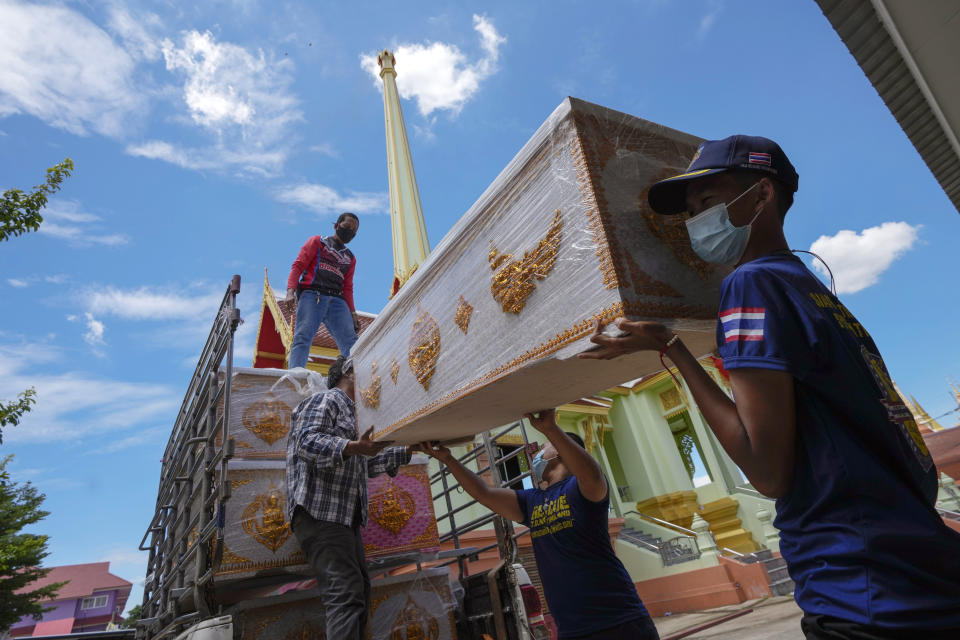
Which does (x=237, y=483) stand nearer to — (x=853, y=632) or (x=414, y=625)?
(x=414, y=625)

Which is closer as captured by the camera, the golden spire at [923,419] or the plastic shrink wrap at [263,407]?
the plastic shrink wrap at [263,407]

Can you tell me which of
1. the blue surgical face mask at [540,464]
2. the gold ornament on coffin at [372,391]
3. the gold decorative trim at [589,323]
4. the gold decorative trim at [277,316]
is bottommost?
the blue surgical face mask at [540,464]

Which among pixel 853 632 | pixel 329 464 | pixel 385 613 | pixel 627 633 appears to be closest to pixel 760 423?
pixel 853 632

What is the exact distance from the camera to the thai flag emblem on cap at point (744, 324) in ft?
3.50

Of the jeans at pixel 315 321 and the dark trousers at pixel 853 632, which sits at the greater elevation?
the jeans at pixel 315 321

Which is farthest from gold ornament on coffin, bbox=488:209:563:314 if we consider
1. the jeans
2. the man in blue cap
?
the jeans

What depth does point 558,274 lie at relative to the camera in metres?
1.69

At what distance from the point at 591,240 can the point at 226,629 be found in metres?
2.58

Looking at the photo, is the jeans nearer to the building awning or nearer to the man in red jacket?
the man in red jacket

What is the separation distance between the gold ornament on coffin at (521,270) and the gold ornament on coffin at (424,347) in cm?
49

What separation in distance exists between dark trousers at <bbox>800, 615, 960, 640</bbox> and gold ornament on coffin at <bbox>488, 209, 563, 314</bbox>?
1.10 m

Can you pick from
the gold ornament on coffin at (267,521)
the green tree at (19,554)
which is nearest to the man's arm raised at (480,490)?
the gold ornament on coffin at (267,521)

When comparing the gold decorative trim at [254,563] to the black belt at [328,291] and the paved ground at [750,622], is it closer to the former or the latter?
the black belt at [328,291]

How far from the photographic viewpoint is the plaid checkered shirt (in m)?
2.63
